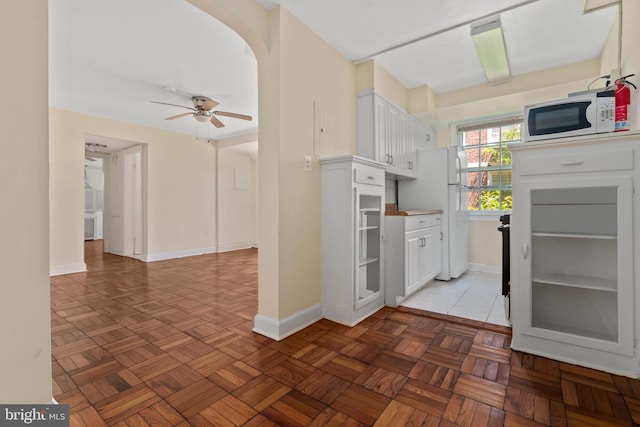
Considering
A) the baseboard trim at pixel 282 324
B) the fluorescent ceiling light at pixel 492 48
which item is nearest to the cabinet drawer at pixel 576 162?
the fluorescent ceiling light at pixel 492 48

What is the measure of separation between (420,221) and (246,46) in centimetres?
244

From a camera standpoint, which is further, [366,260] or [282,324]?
[366,260]

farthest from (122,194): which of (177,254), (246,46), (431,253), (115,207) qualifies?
(431,253)

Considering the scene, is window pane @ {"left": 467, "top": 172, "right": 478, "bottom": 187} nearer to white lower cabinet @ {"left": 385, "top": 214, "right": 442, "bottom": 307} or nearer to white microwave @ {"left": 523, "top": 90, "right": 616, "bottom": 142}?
white lower cabinet @ {"left": 385, "top": 214, "right": 442, "bottom": 307}

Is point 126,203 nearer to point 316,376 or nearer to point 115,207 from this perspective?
point 115,207

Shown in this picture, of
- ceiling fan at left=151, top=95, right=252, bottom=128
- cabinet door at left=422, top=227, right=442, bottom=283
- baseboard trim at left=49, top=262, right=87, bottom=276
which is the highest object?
ceiling fan at left=151, top=95, right=252, bottom=128

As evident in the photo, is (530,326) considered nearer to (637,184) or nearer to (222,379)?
(637,184)

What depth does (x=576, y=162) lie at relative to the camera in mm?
1716

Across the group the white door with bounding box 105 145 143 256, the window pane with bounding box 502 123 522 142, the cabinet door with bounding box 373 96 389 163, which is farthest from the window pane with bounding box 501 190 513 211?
the white door with bounding box 105 145 143 256

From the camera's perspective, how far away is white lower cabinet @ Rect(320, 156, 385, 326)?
2369 mm

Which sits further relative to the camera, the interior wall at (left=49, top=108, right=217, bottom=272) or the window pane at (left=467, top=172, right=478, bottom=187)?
the window pane at (left=467, top=172, right=478, bottom=187)

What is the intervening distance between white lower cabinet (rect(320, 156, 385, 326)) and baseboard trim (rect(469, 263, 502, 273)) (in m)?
2.28

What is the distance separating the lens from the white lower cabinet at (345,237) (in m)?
2.37

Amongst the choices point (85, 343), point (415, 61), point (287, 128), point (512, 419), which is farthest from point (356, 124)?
point (85, 343)
